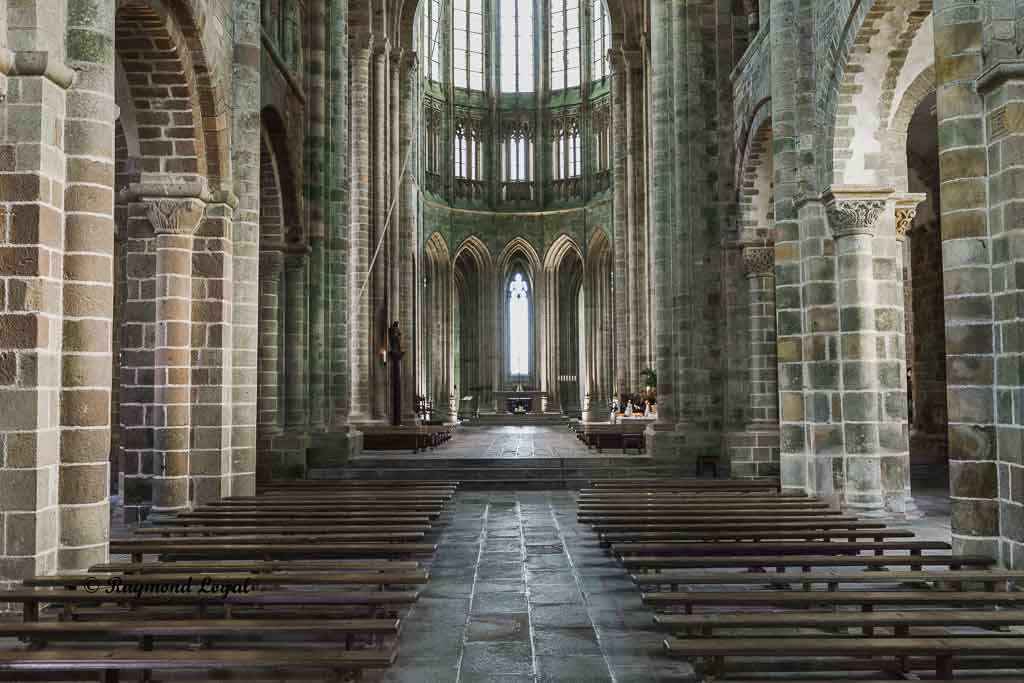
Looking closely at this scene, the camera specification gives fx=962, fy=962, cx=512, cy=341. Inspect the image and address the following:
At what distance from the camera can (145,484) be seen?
500 inches

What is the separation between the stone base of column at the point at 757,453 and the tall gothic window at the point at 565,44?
1175 inches

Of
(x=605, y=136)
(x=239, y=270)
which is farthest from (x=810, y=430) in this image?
(x=605, y=136)

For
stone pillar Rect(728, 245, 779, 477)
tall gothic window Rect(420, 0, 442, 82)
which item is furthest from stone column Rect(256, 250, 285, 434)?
tall gothic window Rect(420, 0, 442, 82)

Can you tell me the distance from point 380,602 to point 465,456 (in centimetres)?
1447

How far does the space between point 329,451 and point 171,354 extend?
8055mm

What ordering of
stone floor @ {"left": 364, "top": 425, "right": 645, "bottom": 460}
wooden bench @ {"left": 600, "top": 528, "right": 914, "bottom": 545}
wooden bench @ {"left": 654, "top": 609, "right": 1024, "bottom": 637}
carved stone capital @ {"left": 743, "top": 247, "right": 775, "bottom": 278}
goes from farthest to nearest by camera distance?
1. stone floor @ {"left": 364, "top": 425, "right": 645, "bottom": 460}
2. carved stone capital @ {"left": 743, "top": 247, "right": 775, "bottom": 278}
3. wooden bench @ {"left": 600, "top": 528, "right": 914, "bottom": 545}
4. wooden bench @ {"left": 654, "top": 609, "right": 1024, "bottom": 637}

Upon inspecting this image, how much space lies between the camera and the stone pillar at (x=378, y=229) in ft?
101

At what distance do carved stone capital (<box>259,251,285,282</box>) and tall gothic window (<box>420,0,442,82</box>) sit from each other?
25.8m

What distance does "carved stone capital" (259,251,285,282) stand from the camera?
695 inches

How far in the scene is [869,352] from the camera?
12375 millimetres

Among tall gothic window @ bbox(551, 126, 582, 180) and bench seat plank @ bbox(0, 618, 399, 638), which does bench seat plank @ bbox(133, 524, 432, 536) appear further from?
tall gothic window @ bbox(551, 126, 582, 180)

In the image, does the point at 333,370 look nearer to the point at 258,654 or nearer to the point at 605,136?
the point at 258,654

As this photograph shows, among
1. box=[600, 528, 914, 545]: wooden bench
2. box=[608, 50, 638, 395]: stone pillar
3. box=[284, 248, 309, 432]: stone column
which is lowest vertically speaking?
box=[600, 528, 914, 545]: wooden bench

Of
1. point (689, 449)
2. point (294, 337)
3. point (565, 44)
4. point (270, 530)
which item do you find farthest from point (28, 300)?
point (565, 44)
